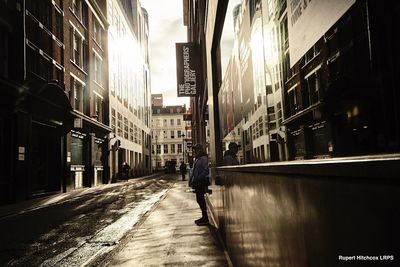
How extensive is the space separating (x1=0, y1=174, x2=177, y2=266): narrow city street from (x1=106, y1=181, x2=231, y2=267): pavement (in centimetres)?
33

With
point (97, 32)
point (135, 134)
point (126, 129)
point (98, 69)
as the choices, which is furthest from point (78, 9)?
point (135, 134)

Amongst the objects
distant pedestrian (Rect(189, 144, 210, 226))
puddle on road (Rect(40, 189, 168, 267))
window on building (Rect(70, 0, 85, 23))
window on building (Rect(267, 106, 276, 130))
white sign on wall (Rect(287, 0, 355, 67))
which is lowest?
puddle on road (Rect(40, 189, 168, 267))

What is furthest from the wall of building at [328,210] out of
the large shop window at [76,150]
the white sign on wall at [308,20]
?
the large shop window at [76,150]

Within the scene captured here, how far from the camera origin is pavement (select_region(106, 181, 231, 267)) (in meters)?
4.73

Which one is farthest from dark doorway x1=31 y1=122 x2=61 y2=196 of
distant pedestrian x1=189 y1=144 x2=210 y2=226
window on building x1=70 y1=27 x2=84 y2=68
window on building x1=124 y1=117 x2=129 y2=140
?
window on building x1=124 y1=117 x2=129 y2=140

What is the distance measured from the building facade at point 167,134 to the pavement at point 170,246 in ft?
252

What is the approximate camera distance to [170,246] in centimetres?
562

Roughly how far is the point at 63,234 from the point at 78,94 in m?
17.3

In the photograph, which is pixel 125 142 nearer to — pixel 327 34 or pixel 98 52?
pixel 98 52

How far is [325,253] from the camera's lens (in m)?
1.16

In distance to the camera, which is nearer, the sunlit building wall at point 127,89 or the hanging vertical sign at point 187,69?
the hanging vertical sign at point 187,69

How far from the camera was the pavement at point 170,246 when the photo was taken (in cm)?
473

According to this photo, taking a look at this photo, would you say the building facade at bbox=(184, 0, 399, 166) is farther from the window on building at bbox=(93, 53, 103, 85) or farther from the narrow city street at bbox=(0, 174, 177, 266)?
the window on building at bbox=(93, 53, 103, 85)

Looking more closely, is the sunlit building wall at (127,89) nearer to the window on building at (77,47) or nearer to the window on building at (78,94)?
the window on building at (78,94)
